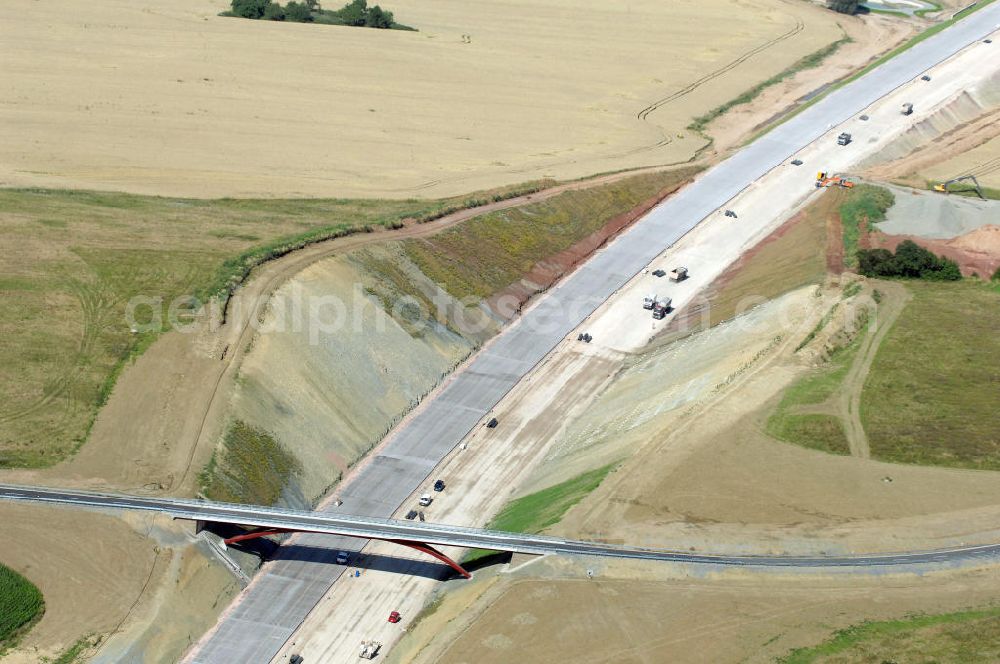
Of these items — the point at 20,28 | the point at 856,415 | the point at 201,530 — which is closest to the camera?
the point at 201,530

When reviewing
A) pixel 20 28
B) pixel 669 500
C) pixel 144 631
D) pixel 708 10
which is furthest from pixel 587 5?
pixel 144 631

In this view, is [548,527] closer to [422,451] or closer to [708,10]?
[422,451]

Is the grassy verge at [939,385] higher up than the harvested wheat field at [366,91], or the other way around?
the harvested wheat field at [366,91]

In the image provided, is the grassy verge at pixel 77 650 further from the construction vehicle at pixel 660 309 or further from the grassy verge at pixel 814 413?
the construction vehicle at pixel 660 309

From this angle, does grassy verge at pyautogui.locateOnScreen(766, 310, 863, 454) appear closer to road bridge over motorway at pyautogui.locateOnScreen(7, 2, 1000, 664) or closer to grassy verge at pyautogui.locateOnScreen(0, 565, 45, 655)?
road bridge over motorway at pyautogui.locateOnScreen(7, 2, 1000, 664)

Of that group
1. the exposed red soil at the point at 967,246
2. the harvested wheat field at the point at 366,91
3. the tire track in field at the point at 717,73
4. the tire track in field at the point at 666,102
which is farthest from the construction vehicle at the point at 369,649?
the tire track in field at the point at 717,73

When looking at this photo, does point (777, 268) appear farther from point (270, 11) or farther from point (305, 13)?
point (270, 11)
